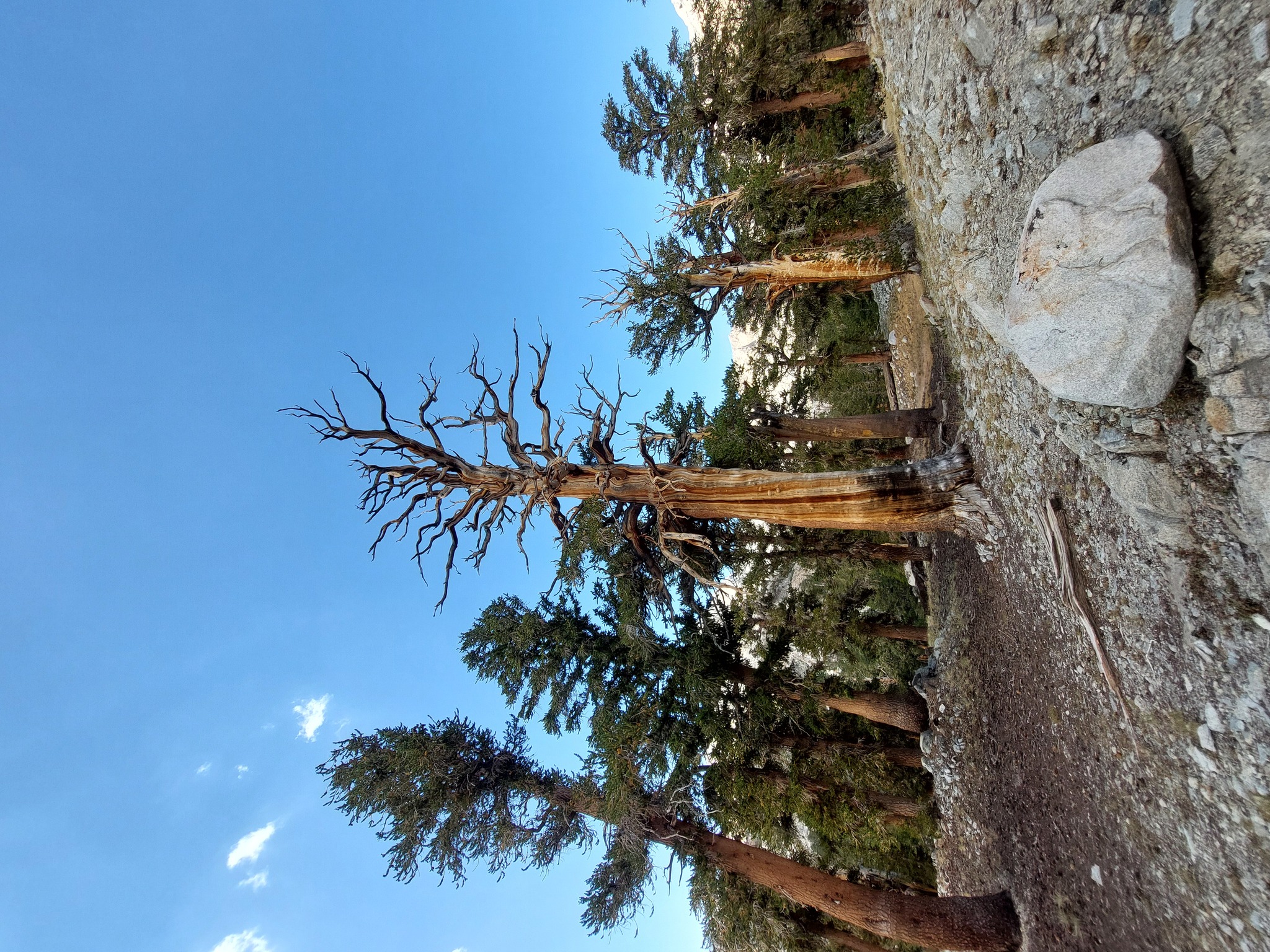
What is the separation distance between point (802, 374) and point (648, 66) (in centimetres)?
885

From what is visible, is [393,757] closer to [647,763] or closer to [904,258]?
[647,763]

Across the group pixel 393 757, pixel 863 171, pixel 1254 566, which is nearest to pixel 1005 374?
pixel 1254 566

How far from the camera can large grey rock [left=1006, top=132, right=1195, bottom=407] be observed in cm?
379

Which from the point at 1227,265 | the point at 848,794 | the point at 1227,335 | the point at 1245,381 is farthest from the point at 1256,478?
the point at 848,794

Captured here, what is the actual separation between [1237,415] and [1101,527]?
5.39 feet

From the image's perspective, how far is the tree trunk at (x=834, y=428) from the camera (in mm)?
10016

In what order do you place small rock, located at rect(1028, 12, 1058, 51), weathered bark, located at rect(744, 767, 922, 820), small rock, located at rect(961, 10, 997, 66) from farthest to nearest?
weathered bark, located at rect(744, 767, 922, 820), small rock, located at rect(961, 10, 997, 66), small rock, located at rect(1028, 12, 1058, 51)

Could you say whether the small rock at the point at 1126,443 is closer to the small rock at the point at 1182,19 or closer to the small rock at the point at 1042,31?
the small rock at the point at 1182,19

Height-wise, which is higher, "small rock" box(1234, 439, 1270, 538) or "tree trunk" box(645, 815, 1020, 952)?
"small rock" box(1234, 439, 1270, 538)

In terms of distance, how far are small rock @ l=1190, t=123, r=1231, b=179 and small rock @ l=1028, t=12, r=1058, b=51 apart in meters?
1.56

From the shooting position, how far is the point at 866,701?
12055mm

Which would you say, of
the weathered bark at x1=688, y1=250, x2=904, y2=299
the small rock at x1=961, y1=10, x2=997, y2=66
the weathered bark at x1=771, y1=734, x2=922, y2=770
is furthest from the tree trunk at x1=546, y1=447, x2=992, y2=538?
the weathered bark at x1=771, y1=734, x2=922, y2=770

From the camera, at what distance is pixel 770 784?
38.6ft

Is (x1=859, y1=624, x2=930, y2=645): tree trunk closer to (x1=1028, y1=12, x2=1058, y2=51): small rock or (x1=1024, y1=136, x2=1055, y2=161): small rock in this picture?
(x1=1024, y1=136, x2=1055, y2=161): small rock
